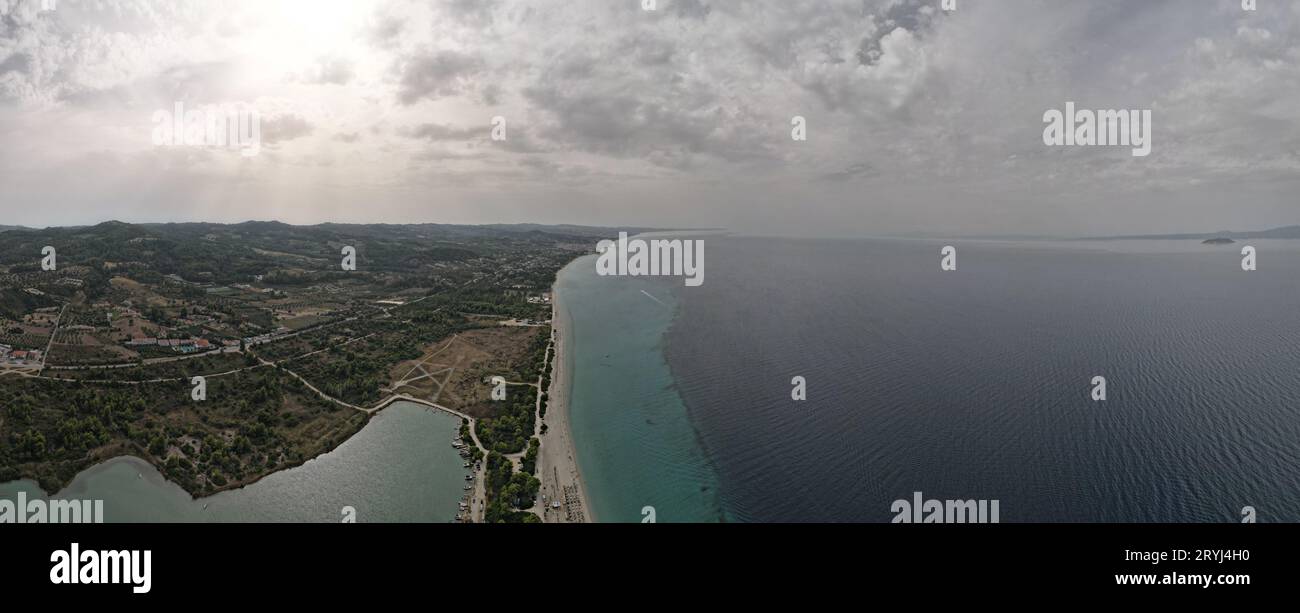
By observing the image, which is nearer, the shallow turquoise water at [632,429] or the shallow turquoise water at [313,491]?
the shallow turquoise water at [313,491]

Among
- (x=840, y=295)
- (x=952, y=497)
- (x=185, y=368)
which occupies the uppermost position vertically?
(x=840, y=295)

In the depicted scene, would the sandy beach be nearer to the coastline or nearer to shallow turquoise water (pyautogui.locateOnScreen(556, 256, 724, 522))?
the coastline

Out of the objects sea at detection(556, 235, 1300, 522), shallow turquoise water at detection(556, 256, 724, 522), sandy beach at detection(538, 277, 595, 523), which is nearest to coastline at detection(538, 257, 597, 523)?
sandy beach at detection(538, 277, 595, 523)

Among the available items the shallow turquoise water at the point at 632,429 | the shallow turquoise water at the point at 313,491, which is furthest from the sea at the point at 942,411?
the shallow turquoise water at the point at 313,491

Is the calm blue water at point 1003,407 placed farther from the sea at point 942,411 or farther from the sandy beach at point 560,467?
the sandy beach at point 560,467

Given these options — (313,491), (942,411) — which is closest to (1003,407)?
(942,411)
